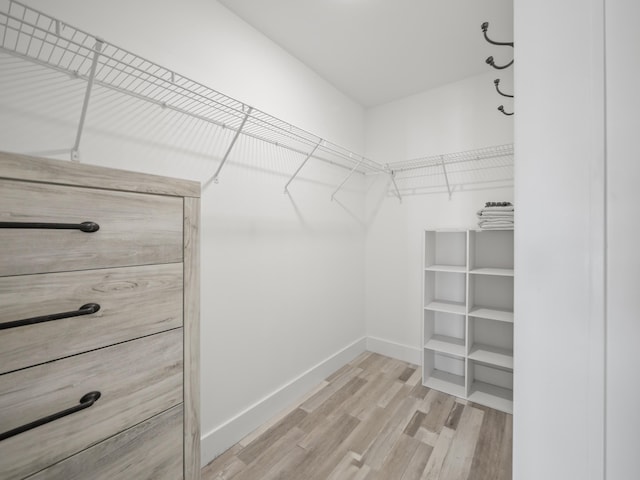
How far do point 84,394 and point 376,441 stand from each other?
4.85 feet

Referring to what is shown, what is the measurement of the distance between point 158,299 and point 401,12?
1925 mm

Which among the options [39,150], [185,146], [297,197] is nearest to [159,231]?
[39,150]

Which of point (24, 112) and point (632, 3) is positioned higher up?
point (24, 112)

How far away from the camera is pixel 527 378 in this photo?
0.35 metres

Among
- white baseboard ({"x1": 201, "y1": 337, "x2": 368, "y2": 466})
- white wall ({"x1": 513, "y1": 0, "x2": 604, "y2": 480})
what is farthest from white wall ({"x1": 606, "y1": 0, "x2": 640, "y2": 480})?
white baseboard ({"x1": 201, "y1": 337, "x2": 368, "y2": 466})

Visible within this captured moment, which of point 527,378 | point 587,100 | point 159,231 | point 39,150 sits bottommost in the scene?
point 527,378

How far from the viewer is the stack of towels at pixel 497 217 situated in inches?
70.1

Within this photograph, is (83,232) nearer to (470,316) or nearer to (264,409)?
(264,409)

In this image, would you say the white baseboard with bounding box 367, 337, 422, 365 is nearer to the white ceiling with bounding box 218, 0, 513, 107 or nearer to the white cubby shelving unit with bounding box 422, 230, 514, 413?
the white cubby shelving unit with bounding box 422, 230, 514, 413

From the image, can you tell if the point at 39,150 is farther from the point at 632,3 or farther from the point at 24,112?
the point at 632,3

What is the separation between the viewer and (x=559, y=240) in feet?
1.09

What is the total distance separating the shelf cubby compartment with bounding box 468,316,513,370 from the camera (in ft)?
6.22

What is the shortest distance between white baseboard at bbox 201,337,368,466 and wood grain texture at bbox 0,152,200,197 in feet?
4.25

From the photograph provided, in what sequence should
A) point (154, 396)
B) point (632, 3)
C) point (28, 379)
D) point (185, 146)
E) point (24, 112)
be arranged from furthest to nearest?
point (185, 146), point (24, 112), point (154, 396), point (28, 379), point (632, 3)
